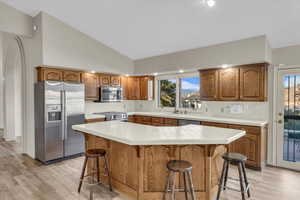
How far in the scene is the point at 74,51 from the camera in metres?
4.59

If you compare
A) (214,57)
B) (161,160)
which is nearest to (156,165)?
(161,160)

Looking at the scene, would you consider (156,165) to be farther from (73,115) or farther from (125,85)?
(125,85)

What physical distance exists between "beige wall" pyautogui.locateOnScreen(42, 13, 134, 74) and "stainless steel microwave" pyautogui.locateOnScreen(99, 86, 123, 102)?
0.51 metres

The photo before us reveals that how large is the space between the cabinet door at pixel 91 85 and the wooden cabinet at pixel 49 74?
2.31 ft

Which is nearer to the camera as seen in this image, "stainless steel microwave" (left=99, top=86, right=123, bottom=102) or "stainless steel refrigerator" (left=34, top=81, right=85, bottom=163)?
"stainless steel refrigerator" (left=34, top=81, right=85, bottom=163)

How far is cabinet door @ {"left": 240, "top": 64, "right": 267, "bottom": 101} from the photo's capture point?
150 inches

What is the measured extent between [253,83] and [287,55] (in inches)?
34.5

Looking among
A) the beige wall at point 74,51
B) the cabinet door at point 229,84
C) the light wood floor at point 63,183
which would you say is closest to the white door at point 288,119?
the light wood floor at point 63,183

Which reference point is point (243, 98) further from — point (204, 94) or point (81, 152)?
point (81, 152)

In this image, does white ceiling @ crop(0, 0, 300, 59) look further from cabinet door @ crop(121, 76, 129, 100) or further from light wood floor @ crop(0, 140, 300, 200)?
light wood floor @ crop(0, 140, 300, 200)

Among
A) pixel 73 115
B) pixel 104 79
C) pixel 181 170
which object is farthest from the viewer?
pixel 104 79

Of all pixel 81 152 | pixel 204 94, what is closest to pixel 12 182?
pixel 81 152

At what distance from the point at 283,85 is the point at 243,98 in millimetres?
836

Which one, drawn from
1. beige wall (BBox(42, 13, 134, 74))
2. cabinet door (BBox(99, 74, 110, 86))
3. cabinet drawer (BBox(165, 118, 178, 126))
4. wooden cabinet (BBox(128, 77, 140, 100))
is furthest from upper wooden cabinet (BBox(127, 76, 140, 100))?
cabinet drawer (BBox(165, 118, 178, 126))
